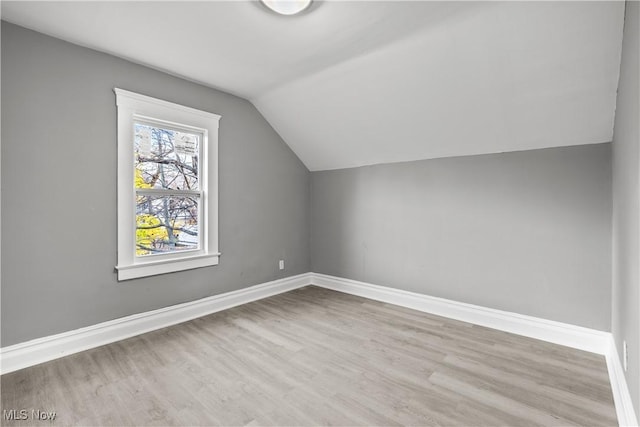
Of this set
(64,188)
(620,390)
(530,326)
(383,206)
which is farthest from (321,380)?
(64,188)

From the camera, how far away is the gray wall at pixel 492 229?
2.44m

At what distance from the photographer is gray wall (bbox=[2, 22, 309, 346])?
211cm

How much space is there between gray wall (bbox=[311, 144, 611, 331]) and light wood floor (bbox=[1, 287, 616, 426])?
1.39 feet

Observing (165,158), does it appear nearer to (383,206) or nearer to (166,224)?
(166,224)

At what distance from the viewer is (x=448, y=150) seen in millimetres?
3098

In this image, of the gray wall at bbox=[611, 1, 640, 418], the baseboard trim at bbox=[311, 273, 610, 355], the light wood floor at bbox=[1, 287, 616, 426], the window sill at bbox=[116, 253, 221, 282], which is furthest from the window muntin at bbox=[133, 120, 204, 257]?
the gray wall at bbox=[611, 1, 640, 418]

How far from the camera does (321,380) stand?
2004 mm

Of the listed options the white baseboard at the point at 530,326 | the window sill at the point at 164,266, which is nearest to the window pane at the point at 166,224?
the window sill at the point at 164,266

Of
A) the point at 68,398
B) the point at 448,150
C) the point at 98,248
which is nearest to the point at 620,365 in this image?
the point at 448,150

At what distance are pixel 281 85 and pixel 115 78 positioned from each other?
150 cm

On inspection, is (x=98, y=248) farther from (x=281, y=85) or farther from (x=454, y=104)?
(x=454, y=104)

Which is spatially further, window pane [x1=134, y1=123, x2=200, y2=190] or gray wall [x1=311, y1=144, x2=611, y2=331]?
window pane [x1=134, y1=123, x2=200, y2=190]

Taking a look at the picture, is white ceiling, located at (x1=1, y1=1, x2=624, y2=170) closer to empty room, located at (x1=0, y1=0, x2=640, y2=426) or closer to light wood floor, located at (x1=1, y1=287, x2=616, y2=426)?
empty room, located at (x1=0, y1=0, x2=640, y2=426)

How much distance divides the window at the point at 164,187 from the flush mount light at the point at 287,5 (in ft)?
5.06
